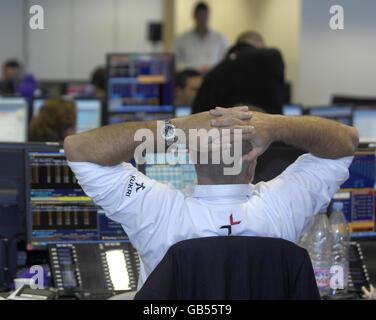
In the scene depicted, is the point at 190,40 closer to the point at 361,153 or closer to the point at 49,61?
the point at 49,61

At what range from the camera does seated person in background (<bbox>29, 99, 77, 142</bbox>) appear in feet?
11.5

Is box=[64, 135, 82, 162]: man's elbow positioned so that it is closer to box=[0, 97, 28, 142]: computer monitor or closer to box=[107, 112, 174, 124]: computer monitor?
box=[0, 97, 28, 142]: computer monitor

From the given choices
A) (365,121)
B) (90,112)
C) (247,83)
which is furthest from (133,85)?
(247,83)

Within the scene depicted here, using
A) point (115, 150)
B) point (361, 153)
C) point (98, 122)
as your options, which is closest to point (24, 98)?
point (98, 122)

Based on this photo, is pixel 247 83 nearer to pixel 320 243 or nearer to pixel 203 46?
pixel 320 243

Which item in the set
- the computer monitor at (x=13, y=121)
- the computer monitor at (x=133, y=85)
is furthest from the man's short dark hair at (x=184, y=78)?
the computer monitor at (x=13, y=121)

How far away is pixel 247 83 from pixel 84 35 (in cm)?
980

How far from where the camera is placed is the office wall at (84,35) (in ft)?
40.8

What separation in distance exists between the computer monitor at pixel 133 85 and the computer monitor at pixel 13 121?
2.09 ft

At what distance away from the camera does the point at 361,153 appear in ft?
8.05

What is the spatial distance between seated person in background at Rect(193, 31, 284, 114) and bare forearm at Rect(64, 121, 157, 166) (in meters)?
1.61

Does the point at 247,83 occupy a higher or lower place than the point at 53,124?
higher

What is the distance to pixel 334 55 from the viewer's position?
373 inches

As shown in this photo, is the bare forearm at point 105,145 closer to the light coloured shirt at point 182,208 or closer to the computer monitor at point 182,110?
the light coloured shirt at point 182,208
